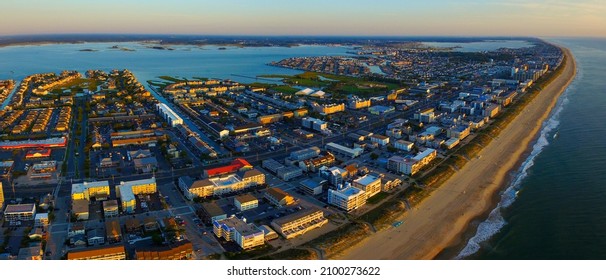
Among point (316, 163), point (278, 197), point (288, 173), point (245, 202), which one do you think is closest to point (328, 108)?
point (316, 163)

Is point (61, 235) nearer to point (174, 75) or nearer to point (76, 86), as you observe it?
point (76, 86)

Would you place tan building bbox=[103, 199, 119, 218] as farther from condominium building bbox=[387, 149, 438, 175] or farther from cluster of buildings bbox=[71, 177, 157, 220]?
condominium building bbox=[387, 149, 438, 175]

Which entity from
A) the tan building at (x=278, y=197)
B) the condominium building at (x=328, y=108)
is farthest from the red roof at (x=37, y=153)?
the condominium building at (x=328, y=108)

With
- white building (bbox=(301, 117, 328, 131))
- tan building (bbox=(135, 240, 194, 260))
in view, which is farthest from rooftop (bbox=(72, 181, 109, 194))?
white building (bbox=(301, 117, 328, 131))

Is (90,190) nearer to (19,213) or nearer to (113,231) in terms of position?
(19,213)

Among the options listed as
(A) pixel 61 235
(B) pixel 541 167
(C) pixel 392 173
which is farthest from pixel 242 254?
(B) pixel 541 167

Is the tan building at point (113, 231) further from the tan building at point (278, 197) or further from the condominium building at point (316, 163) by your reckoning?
the condominium building at point (316, 163)
